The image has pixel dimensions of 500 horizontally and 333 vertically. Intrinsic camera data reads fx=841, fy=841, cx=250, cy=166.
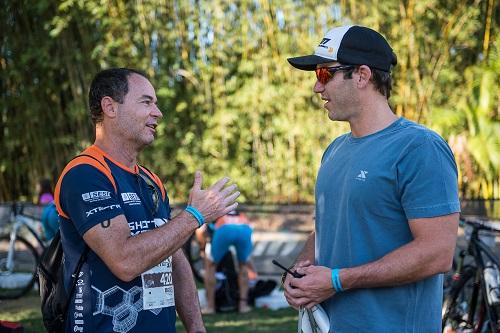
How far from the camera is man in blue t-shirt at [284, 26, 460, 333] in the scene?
2.16 metres

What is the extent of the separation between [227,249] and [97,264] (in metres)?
5.18

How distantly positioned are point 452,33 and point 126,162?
942cm

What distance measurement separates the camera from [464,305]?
5301mm

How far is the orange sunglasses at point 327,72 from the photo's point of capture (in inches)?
93.1

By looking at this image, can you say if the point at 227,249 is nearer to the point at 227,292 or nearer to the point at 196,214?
the point at 227,292

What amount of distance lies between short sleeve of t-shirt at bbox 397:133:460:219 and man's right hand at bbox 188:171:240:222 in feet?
1.88

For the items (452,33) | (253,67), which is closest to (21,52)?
(253,67)

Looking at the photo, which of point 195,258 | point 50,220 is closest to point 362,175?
point 50,220

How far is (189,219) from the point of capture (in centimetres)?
246

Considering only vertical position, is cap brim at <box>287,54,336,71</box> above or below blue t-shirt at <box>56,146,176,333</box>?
above

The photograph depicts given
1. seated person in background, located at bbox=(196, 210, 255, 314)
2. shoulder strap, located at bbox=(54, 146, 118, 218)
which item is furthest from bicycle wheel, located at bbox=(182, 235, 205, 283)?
shoulder strap, located at bbox=(54, 146, 118, 218)

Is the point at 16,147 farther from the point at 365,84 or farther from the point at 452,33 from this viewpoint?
the point at 365,84

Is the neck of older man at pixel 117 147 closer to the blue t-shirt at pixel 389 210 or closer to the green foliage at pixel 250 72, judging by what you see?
the blue t-shirt at pixel 389 210

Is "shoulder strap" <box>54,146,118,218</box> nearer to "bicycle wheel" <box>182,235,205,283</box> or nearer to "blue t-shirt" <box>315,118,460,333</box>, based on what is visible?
"blue t-shirt" <box>315,118,460,333</box>
